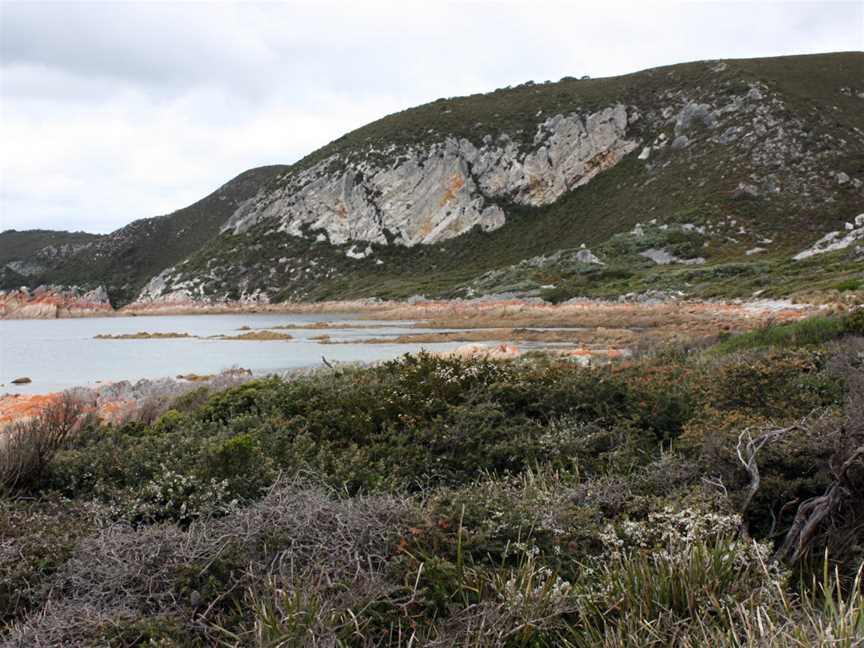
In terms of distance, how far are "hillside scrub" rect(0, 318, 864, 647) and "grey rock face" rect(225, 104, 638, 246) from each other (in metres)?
84.9

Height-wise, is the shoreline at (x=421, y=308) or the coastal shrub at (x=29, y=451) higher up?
the coastal shrub at (x=29, y=451)

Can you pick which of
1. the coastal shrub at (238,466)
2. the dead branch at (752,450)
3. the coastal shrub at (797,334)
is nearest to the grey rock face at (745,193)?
the coastal shrub at (797,334)

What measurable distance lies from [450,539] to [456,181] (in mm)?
92236

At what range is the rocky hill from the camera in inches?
2371

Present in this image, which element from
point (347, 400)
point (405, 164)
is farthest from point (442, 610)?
point (405, 164)

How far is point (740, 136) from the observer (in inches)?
2901

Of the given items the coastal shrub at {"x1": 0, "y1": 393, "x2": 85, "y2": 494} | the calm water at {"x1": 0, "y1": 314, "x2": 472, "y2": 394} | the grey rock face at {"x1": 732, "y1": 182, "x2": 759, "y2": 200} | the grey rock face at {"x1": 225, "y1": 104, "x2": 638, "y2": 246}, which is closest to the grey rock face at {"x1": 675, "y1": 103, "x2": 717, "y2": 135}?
the grey rock face at {"x1": 225, "y1": 104, "x2": 638, "y2": 246}

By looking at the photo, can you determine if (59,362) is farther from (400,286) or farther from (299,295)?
(299,295)

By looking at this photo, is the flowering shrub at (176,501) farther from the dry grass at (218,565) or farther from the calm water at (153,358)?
the calm water at (153,358)

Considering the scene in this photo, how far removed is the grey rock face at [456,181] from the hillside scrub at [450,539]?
84870mm

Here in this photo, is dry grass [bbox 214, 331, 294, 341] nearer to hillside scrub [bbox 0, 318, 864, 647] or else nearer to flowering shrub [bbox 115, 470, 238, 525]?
hillside scrub [bbox 0, 318, 864, 647]

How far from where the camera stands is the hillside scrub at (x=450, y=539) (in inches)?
118

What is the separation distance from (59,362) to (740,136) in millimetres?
71646

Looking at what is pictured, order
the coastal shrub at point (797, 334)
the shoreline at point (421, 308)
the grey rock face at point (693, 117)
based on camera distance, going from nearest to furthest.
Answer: the coastal shrub at point (797, 334) < the shoreline at point (421, 308) < the grey rock face at point (693, 117)
